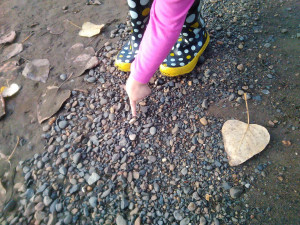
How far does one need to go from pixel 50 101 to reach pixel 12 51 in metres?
0.52

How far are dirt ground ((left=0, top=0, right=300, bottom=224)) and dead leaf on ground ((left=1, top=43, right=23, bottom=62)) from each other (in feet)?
0.12

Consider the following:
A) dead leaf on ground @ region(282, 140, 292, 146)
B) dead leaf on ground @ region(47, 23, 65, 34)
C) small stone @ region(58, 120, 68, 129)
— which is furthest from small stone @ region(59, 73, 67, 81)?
dead leaf on ground @ region(282, 140, 292, 146)

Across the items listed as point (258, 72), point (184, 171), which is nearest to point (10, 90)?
point (184, 171)

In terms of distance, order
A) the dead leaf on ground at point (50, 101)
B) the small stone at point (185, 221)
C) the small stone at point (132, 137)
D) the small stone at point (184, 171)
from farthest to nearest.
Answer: the dead leaf on ground at point (50, 101), the small stone at point (132, 137), the small stone at point (184, 171), the small stone at point (185, 221)

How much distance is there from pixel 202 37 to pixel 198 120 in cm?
47

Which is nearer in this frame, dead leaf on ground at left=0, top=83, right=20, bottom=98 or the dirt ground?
the dirt ground

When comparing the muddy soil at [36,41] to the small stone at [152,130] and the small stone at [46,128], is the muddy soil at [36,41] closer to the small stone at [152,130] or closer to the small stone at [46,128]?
the small stone at [46,128]

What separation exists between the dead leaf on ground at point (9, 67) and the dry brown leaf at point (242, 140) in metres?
1.22

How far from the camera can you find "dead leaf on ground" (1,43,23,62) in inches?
58.1

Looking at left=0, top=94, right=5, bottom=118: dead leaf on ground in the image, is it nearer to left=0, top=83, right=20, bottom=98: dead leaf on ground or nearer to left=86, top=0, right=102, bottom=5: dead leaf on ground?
left=0, top=83, right=20, bottom=98: dead leaf on ground

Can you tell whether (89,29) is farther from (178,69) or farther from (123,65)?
(178,69)

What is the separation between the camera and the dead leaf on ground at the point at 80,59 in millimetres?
1363

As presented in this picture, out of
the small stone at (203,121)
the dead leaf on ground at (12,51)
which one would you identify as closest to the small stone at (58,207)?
the small stone at (203,121)

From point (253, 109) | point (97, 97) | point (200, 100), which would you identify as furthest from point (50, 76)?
point (253, 109)
